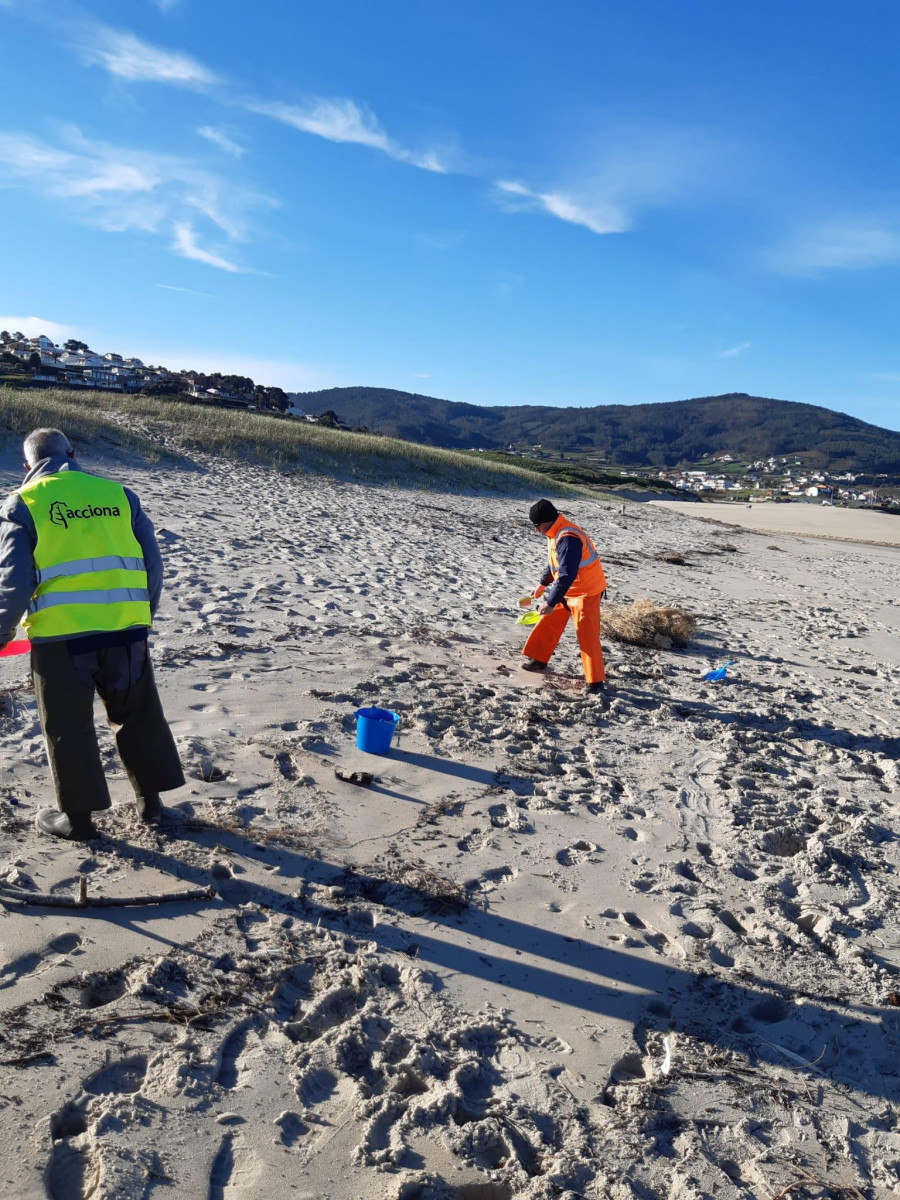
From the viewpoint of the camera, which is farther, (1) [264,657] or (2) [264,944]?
(1) [264,657]

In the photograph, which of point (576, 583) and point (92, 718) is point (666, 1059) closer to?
point (92, 718)

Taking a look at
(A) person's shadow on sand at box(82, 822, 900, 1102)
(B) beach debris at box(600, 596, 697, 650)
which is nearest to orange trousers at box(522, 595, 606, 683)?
(B) beach debris at box(600, 596, 697, 650)

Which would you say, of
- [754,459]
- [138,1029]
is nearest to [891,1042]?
[138,1029]

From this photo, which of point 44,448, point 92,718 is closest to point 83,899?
point 92,718

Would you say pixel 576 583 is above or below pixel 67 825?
above

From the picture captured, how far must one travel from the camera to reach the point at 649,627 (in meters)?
8.89

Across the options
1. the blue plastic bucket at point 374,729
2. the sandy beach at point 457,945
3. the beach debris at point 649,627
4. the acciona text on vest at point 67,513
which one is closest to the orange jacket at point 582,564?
the sandy beach at point 457,945

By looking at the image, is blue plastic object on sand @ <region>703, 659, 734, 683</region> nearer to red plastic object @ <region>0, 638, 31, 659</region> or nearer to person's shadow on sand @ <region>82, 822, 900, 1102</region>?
person's shadow on sand @ <region>82, 822, 900, 1102</region>

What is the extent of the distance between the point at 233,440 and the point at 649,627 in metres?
16.2

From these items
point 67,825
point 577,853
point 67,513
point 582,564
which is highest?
point 67,513

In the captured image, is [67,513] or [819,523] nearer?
[67,513]

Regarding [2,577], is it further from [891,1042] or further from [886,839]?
[886,839]

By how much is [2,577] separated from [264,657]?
3.41m

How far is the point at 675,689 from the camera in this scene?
7445 millimetres
